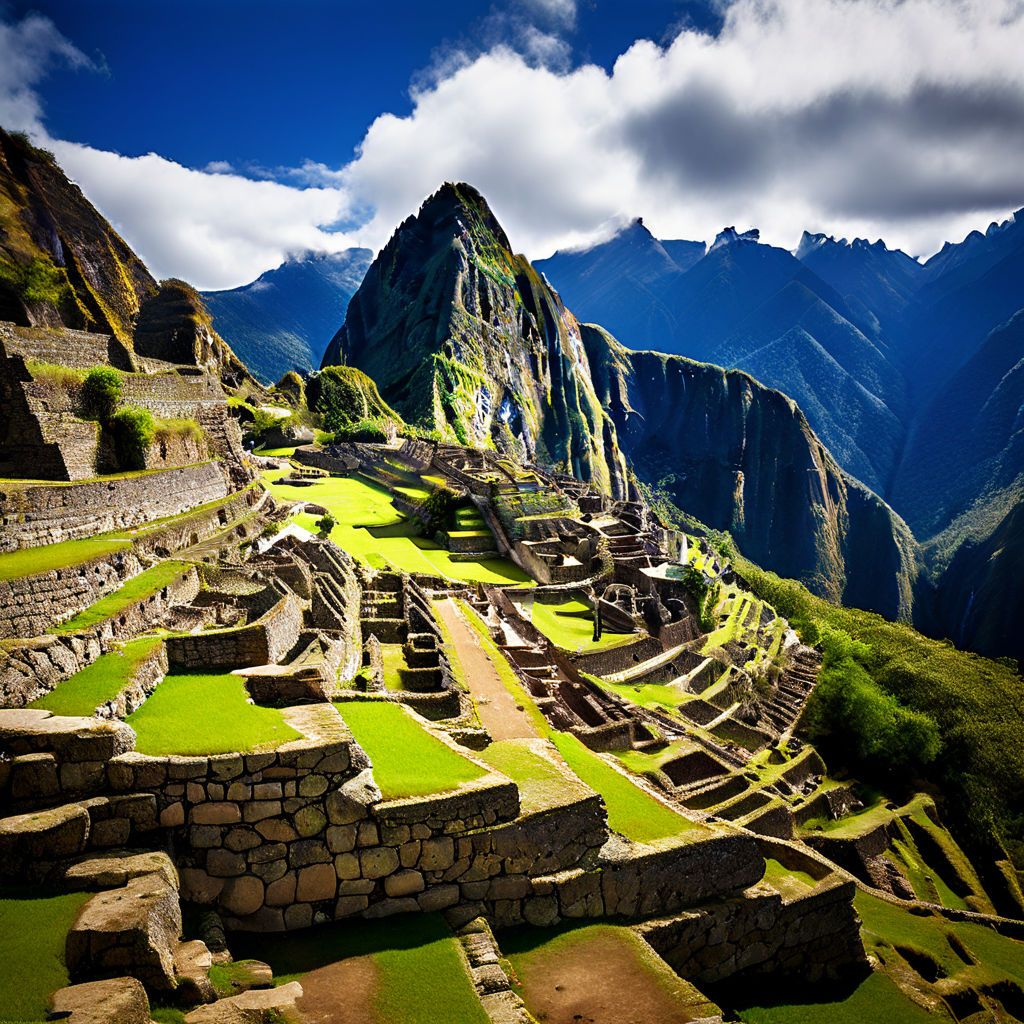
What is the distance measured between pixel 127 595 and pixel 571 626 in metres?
28.2

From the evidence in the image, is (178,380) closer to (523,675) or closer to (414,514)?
(523,675)

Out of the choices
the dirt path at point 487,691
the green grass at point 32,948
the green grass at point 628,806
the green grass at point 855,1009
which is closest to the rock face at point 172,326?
the dirt path at point 487,691

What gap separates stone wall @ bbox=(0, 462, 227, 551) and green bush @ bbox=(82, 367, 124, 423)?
2668 mm

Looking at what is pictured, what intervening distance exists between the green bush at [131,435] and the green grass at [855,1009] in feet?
72.9


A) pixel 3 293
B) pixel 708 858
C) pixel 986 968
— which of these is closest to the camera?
pixel 708 858

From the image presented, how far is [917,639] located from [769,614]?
1267 cm

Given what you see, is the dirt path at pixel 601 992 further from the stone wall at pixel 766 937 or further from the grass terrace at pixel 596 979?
the stone wall at pixel 766 937

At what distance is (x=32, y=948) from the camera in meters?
5.28

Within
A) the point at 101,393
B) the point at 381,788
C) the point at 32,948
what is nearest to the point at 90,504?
the point at 101,393

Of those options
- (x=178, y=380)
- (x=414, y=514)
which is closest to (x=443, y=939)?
(x=178, y=380)

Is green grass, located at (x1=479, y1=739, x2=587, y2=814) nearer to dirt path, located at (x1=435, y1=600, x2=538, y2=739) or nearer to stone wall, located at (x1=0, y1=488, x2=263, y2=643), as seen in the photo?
dirt path, located at (x1=435, y1=600, x2=538, y2=739)

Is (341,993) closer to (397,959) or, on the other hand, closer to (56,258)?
(397,959)

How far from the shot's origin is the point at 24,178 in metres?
39.9

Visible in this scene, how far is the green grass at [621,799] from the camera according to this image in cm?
1011
